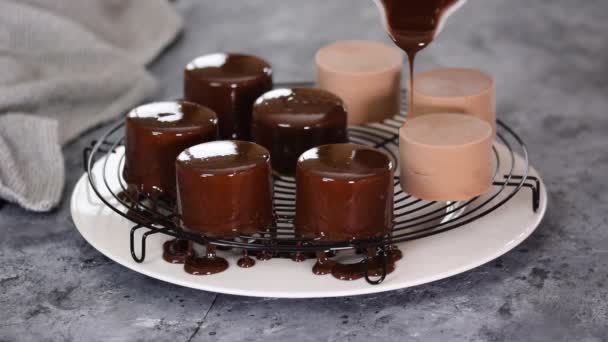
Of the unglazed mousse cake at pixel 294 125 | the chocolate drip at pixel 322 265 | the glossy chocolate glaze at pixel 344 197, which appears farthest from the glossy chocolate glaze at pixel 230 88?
the chocolate drip at pixel 322 265

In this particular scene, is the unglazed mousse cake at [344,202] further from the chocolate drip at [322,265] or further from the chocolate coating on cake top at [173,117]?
the chocolate coating on cake top at [173,117]

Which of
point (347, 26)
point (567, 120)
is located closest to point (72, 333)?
point (567, 120)

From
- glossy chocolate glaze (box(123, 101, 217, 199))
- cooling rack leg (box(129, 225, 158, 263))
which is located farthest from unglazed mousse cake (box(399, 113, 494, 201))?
cooling rack leg (box(129, 225, 158, 263))

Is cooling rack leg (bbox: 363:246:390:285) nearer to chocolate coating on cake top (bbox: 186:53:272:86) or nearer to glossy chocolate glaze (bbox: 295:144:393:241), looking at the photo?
glossy chocolate glaze (bbox: 295:144:393:241)

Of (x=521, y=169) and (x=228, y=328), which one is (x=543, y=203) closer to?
(x=521, y=169)

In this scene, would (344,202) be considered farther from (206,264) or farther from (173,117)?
(173,117)
